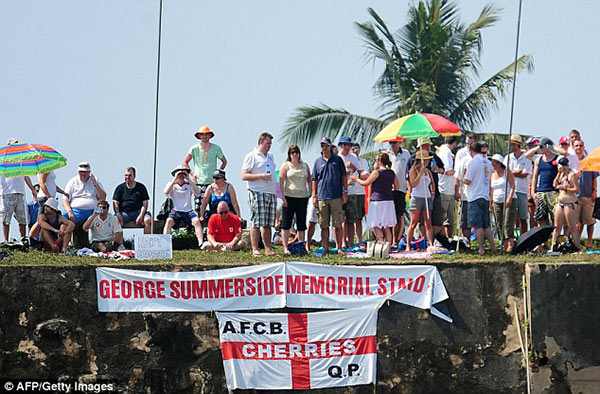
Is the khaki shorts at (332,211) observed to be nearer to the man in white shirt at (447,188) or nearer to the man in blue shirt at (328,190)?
the man in blue shirt at (328,190)

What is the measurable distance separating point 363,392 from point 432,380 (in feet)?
2.94

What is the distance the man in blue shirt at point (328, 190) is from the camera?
1652cm

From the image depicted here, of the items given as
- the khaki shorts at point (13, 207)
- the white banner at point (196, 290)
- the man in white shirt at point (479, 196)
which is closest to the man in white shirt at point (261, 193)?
the white banner at point (196, 290)

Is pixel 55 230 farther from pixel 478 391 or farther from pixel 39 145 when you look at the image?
pixel 478 391

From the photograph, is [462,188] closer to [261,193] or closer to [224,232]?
[261,193]

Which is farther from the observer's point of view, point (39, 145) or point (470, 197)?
point (39, 145)

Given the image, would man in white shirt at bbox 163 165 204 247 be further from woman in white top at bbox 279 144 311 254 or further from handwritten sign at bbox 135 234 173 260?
handwritten sign at bbox 135 234 173 260

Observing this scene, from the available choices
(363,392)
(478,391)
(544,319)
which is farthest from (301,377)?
(544,319)

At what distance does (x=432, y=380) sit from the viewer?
47.6ft

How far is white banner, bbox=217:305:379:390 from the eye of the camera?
1462cm

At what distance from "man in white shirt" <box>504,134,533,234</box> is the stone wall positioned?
11.2 ft

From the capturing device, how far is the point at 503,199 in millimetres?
16938

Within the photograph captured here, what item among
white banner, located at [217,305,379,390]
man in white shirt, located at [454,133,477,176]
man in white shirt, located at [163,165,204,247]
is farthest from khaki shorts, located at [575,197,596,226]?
man in white shirt, located at [163,165,204,247]

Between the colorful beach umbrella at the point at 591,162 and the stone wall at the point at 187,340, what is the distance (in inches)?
109
